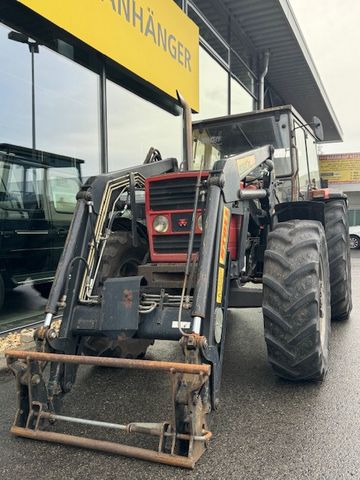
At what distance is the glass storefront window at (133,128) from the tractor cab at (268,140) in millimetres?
1580

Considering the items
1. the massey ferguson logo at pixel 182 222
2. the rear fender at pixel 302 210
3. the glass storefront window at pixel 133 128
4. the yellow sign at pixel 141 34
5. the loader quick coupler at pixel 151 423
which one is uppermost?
the yellow sign at pixel 141 34

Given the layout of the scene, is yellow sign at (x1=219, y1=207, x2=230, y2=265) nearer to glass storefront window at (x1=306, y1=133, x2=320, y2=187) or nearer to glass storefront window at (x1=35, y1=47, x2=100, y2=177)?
glass storefront window at (x1=35, y1=47, x2=100, y2=177)

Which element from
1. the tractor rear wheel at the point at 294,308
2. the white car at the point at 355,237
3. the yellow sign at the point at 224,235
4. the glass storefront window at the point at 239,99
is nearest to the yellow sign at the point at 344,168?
the white car at the point at 355,237

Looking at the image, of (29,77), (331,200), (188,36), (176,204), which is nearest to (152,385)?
(176,204)

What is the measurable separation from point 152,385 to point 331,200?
3.33 m

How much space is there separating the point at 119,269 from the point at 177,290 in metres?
0.57

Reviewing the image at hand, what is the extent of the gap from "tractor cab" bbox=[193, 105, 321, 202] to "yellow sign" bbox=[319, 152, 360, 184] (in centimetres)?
2589

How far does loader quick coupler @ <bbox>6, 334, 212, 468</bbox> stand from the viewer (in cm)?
227

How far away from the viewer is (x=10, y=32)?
4.98 meters

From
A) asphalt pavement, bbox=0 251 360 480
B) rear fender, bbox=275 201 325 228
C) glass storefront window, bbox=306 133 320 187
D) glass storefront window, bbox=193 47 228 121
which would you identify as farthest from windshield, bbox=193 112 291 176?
glass storefront window, bbox=193 47 228 121

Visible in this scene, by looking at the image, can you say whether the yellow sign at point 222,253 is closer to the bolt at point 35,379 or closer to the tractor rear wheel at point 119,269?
the tractor rear wheel at point 119,269

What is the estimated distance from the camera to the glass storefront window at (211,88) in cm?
934

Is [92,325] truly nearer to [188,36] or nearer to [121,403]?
[121,403]

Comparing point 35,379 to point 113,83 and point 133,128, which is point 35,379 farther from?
point 133,128
